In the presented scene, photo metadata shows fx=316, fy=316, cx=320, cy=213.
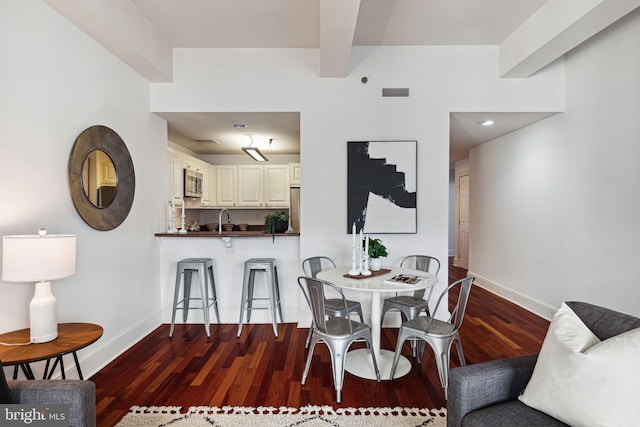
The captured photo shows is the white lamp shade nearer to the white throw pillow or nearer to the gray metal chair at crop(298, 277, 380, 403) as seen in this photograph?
the gray metal chair at crop(298, 277, 380, 403)

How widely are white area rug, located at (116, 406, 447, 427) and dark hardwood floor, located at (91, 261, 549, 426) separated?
0.06m

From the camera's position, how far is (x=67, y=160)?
7.83ft

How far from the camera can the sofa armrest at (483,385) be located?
138 cm

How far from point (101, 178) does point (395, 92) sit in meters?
3.06

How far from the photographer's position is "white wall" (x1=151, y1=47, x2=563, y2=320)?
140 inches

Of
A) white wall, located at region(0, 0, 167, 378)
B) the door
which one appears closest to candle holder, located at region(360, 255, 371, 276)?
white wall, located at region(0, 0, 167, 378)

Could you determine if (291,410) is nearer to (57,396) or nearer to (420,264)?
(57,396)

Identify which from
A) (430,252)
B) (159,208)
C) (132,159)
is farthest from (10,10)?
(430,252)

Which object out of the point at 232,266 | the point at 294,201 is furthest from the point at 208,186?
the point at 232,266

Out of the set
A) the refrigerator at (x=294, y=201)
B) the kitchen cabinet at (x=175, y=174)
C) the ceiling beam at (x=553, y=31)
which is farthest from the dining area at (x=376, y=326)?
the refrigerator at (x=294, y=201)

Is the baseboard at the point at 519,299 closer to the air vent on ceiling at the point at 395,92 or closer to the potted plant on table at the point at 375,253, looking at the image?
the potted plant on table at the point at 375,253

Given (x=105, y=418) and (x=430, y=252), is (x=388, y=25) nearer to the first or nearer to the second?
(x=430, y=252)

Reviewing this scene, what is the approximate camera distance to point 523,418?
4.12 feet

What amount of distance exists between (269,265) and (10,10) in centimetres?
272
